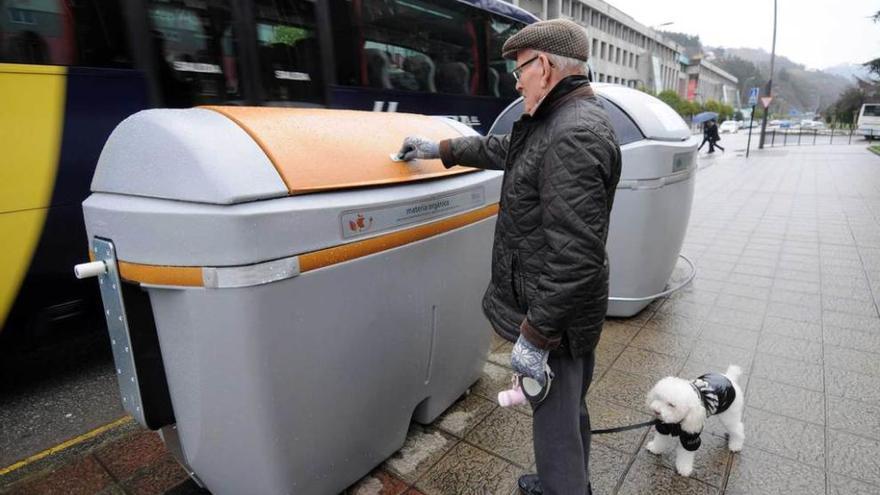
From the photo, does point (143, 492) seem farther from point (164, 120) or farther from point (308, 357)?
point (164, 120)

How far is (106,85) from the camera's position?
366 centimetres

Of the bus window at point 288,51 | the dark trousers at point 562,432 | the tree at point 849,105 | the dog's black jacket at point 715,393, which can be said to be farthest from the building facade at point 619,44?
the dark trousers at point 562,432

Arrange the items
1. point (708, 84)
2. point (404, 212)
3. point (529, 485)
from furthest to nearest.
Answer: point (708, 84) < point (529, 485) < point (404, 212)

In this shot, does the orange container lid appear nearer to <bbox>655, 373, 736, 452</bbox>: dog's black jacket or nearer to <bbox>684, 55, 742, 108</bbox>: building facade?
<bbox>655, 373, 736, 452</bbox>: dog's black jacket

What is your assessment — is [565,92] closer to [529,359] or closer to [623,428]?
Answer: [529,359]

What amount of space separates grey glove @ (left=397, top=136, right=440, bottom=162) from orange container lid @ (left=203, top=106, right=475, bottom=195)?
0.10ft

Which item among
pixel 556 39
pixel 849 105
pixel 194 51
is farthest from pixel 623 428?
pixel 849 105

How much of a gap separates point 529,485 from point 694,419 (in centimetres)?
77

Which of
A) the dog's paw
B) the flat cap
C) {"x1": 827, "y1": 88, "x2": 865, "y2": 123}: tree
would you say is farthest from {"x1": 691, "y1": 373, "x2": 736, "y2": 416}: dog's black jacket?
{"x1": 827, "y1": 88, "x2": 865, "y2": 123}: tree

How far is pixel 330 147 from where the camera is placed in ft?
5.81

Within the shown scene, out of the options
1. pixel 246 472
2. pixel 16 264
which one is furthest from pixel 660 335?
pixel 16 264

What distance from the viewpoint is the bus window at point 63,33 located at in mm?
Result: 3230

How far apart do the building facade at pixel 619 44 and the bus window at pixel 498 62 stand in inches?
1618

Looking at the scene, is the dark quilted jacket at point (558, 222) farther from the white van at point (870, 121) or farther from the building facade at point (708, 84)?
the building facade at point (708, 84)
